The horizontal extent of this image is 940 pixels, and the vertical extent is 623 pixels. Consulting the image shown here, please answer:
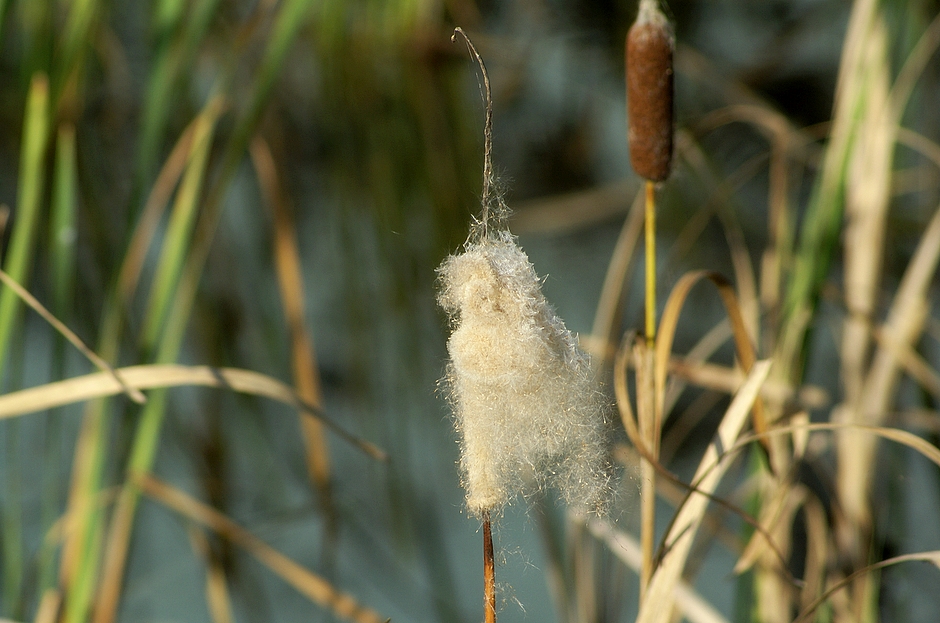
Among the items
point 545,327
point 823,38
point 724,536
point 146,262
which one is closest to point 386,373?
point 146,262

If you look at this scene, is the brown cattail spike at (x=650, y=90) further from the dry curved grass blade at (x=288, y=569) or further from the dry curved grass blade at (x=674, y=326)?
the dry curved grass blade at (x=288, y=569)

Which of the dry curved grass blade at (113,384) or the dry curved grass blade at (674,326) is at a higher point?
the dry curved grass blade at (674,326)

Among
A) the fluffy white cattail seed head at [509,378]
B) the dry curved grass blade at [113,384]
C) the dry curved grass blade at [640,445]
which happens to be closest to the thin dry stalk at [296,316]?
the dry curved grass blade at [113,384]

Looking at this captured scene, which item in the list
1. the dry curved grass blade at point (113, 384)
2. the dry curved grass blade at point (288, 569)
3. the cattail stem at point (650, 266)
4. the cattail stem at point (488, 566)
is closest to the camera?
the cattail stem at point (488, 566)

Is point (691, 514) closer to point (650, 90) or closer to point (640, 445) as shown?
point (640, 445)

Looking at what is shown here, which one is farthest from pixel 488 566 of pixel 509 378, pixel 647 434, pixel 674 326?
pixel 674 326

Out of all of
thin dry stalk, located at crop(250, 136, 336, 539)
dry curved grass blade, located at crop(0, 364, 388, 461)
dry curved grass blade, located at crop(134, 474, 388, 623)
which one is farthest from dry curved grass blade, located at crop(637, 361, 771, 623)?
thin dry stalk, located at crop(250, 136, 336, 539)

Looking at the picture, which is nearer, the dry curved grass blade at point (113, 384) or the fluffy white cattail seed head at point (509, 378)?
the fluffy white cattail seed head at point (509, 378)
